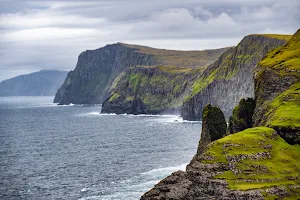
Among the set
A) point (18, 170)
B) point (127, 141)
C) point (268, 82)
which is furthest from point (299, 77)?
point (127, 141)

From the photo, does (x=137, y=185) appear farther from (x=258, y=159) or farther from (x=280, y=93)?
(x=280, y=93)

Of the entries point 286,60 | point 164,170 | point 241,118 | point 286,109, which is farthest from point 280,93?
point 164,170

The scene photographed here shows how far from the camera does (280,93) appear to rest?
98125 millimetres

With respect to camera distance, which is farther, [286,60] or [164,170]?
[286,60]

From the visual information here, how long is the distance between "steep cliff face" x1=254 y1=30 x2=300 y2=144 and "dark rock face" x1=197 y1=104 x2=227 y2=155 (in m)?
7.72

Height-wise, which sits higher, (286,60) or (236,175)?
(286,60)

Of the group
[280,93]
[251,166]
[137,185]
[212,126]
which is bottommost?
[137,185]

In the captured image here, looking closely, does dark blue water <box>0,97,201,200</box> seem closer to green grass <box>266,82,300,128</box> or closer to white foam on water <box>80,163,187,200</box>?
white foam on water <box>80,163,187,200</box>

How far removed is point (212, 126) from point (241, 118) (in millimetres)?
7249

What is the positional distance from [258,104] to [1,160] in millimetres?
74436

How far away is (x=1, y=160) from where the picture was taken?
132 meters

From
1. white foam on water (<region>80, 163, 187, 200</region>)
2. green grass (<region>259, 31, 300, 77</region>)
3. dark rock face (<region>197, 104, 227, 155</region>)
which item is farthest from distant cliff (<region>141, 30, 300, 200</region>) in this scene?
white foam on water (<region>80, 163, 187, 200</region>)

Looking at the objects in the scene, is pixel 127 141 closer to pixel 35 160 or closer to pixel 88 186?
pixel 35 160

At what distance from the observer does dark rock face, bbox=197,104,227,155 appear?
98625 mm
